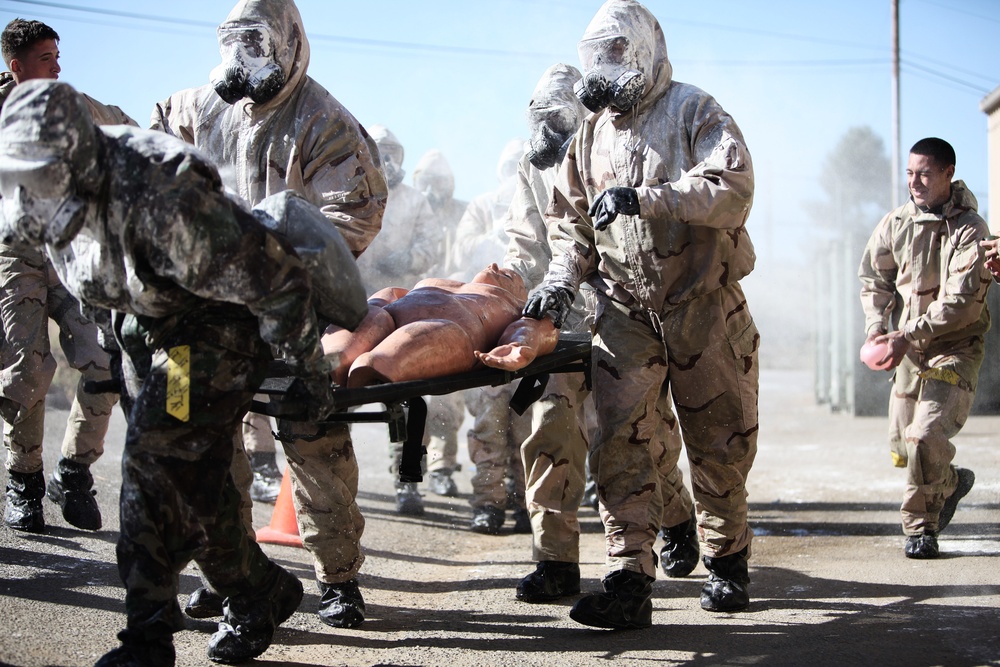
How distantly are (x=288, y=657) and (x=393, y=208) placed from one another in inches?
245

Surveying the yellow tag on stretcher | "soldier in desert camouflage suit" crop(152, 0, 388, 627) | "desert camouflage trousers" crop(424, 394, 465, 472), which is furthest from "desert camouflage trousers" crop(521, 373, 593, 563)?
"desert camouflage trousers" crop(424, 394, 465, 472)

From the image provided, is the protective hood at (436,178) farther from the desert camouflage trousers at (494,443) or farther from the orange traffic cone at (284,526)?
the orange traffic cone at (284,526)

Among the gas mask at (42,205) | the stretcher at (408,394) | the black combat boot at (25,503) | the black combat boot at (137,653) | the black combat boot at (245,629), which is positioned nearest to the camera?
the gas mask at (42,205)

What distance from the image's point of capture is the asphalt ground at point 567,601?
3619 millimetres

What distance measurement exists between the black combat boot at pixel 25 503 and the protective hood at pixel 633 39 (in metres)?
3.45

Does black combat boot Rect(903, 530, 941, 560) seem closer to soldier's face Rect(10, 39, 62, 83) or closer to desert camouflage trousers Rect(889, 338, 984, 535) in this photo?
desert camouflage trousers Rect(889, 338, 984, 535)

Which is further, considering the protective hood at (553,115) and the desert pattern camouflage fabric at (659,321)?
the protective hood at (553,115)

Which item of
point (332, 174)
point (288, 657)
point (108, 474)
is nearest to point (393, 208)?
point (108, 474)

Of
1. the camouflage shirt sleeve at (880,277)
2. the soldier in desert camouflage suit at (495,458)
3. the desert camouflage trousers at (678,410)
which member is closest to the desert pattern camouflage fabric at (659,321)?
the desert camouflage trousers at (678,410)

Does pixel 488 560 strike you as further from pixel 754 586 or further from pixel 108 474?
pixel 108 474

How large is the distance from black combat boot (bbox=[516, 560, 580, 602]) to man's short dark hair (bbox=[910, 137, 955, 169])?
303cm

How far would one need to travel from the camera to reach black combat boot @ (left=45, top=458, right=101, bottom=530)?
5367 mm

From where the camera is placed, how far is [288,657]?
11.9 ft

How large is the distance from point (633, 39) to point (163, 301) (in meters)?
2.24
